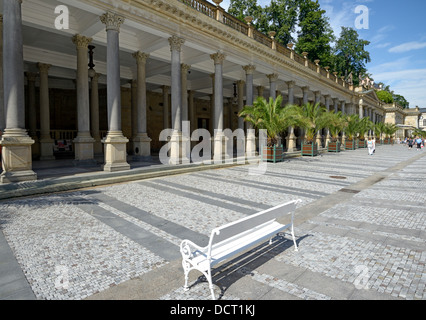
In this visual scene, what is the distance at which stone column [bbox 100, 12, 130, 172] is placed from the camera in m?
11.1

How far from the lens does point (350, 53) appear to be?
49.3 meters

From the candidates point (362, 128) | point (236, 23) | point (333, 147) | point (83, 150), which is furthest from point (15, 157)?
point (362, 128)

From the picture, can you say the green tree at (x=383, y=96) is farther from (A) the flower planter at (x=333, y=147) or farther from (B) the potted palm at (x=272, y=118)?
(B) the potted palm at (x=272, y=118)

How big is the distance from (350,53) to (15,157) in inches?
2164

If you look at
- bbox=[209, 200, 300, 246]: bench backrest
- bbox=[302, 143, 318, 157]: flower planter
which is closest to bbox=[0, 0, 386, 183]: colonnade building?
bbox=[302, 143, 318, 157]: flower planter

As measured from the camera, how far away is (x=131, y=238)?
4.78 m

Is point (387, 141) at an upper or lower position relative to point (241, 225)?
upper

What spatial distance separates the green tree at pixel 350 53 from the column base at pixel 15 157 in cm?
5116

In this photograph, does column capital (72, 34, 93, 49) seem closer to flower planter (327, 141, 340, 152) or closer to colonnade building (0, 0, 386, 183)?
colonnade building (0, 0, 386, 183)

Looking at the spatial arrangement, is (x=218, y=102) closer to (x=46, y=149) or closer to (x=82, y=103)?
(x=82, y=103)

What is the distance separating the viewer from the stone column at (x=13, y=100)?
851cm

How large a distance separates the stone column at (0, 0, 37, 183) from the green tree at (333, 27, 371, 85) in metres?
50.4

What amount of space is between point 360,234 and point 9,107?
409 inches

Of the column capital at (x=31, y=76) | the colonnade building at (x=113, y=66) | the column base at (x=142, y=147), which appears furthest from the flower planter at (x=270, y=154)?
the column capital at (x=31, y=76)
